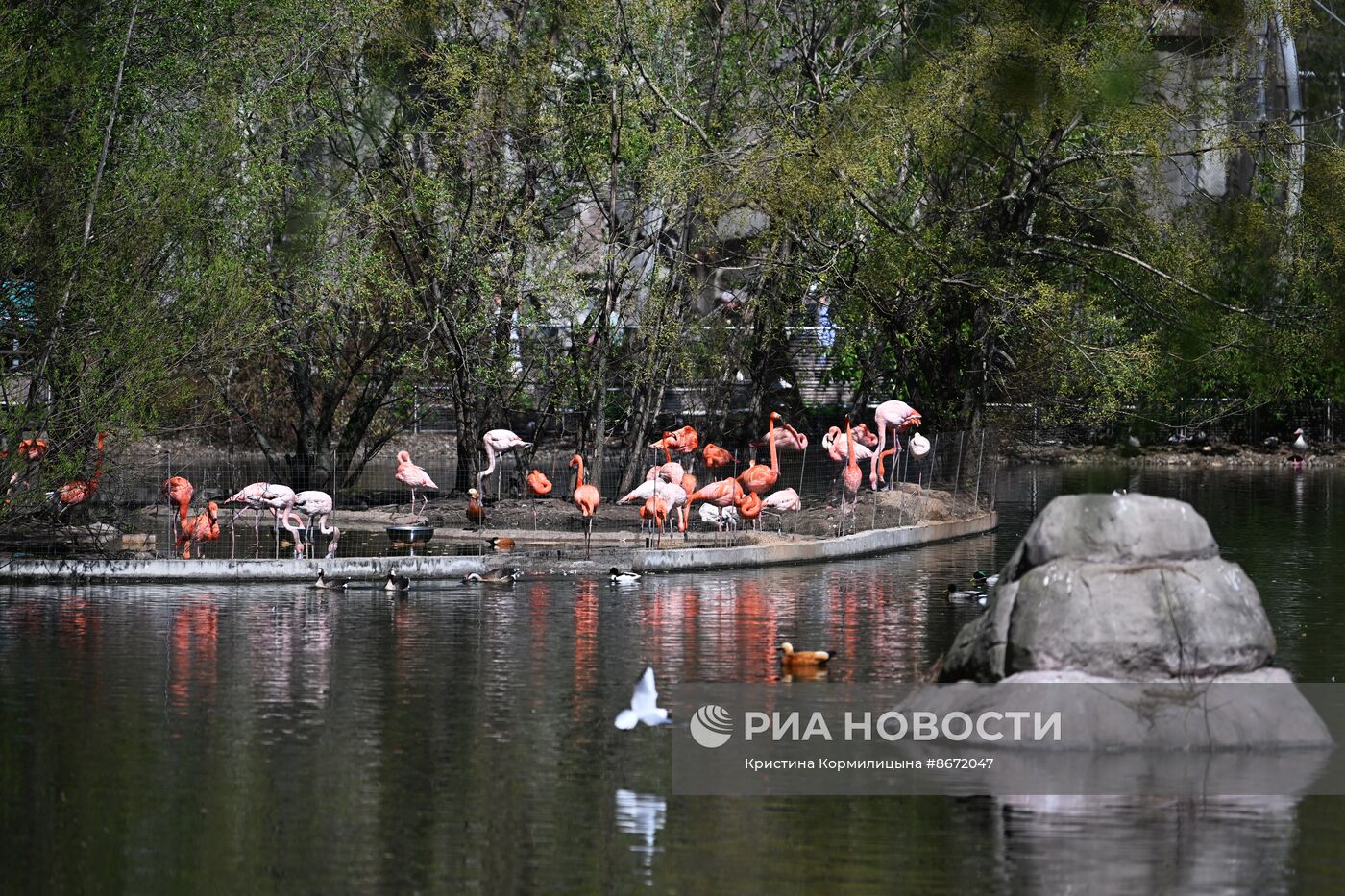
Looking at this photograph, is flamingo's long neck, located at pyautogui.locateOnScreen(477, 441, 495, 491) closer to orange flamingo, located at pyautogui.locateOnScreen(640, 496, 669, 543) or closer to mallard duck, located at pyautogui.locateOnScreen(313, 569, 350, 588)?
orange flamingo, located at pyautogui.locateOnScreen(640, 496, 669, 543)

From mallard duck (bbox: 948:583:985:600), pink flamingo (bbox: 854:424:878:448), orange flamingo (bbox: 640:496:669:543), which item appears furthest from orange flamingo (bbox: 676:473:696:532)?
mallard duck (bbox: 948:583:985:600)

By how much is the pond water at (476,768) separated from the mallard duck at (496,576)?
837 millimetres

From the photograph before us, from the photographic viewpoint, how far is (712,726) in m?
13.7

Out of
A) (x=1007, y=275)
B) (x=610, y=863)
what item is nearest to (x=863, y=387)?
(x=1007, y=275)

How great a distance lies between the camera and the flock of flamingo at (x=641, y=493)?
23359mm

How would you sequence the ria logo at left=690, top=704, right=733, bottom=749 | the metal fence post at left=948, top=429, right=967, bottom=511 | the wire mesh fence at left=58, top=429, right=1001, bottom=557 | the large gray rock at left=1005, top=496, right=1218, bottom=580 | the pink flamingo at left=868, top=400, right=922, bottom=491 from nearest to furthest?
1. the large gray rock at left=1005, top=496, right=1218, bottom=580
2. the ria logo at left=690, top=704, right=733, bottom=749
3. the wire mesh fence at left=58, top=429, right=1001, bottom=557
4. the pink flamingo at left=868, top=400, right=922, bottom=491
5. the metal fence post at left=948, top=429, right=967, bottom=511

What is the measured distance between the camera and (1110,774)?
1229cm

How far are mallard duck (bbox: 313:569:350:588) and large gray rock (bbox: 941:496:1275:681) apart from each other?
1016 cm

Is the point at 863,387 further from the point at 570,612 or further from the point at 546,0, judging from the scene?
the point at 570,612

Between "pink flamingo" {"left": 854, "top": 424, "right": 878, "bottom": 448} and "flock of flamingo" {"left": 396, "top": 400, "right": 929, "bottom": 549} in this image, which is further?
"pink flamingo" {"left": 854, "top": 424, "right": 878, "bottom": 448}

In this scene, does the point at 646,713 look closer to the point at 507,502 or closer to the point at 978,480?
the point at 507,502

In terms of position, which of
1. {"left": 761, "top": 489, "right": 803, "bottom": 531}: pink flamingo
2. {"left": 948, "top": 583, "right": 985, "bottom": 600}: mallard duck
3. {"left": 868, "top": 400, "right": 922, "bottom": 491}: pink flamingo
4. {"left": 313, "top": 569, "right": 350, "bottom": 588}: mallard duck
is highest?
{"left": 868, "top": 400, "right": 922, "bottom": 491}: pink flamingo

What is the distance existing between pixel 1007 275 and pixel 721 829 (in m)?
21.2

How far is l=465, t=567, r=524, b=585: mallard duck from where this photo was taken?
72.8 ft
